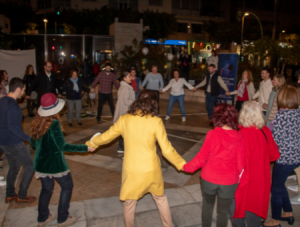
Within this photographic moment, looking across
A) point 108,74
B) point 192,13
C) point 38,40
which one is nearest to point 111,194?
point 108,74

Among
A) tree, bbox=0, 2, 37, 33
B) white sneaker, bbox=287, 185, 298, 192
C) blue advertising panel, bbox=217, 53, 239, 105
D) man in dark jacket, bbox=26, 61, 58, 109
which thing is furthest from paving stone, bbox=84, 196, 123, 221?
tree, bbox=0, 2, 37, 33

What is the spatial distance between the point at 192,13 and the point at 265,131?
4481 centimetres

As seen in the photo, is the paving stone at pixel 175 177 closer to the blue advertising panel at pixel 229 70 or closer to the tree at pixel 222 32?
the blue advertising panel at pixel 229 70

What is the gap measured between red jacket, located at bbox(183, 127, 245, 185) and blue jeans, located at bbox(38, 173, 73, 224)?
1633 millimetres

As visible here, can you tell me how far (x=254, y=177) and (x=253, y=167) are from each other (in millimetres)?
119

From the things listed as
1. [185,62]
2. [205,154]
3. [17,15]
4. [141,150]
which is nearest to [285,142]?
[205,154]

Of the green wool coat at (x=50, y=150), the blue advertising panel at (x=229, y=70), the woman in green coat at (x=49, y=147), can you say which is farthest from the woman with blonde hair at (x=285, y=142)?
the blue advertising panel at (x=229, y=70)

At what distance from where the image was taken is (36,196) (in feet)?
14.6

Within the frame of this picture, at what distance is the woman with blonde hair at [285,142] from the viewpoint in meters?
3.52

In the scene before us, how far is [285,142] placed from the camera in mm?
3533

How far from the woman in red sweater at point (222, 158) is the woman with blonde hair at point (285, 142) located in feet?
3.09

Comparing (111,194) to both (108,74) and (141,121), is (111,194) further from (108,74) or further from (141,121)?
(108,74)

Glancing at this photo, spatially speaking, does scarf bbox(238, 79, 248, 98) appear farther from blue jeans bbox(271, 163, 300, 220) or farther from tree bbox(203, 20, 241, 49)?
tree bbox(203, 20, 241, 49)

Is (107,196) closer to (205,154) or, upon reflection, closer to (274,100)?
(205,154)
